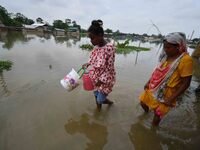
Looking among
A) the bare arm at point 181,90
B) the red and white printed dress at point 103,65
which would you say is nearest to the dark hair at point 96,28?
the red and white printed dress at point 103,65

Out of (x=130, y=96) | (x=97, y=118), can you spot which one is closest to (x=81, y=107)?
(x=97, y=118)

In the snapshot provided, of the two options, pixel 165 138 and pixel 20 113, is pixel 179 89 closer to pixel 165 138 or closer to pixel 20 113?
pixel 165 138

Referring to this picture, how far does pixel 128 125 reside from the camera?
2.77 m

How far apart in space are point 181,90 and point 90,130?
1.51m

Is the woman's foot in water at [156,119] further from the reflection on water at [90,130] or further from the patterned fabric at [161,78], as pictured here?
the reflection on water at [90,130]

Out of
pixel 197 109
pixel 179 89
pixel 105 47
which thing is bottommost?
pixel 197 109

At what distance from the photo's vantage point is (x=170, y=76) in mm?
1987

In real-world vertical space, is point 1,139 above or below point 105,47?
below

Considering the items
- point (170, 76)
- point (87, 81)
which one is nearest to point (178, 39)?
point (170, 76)

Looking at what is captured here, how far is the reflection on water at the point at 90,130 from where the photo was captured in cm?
226

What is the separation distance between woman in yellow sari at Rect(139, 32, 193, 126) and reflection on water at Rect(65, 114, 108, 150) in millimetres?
903

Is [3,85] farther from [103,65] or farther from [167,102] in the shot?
[167,102]

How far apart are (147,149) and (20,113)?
7.51 feet

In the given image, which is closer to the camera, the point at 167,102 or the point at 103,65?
the point at 167,102
